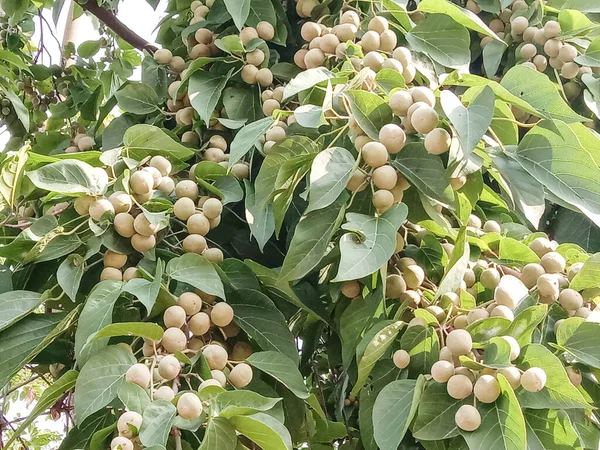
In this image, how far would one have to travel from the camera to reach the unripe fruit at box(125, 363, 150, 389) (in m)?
0.78

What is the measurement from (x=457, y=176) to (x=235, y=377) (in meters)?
0.36

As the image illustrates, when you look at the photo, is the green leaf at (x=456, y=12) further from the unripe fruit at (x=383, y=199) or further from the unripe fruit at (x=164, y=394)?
the unripe fruit at (x=164, y=394)

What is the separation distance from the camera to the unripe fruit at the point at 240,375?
33.7 inches

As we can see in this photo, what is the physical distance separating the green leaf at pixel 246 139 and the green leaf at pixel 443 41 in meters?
0.30

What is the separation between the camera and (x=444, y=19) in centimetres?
114

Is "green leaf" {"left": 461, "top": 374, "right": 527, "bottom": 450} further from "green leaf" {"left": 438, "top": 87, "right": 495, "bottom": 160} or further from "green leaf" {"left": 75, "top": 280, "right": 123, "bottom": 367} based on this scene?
"green leaf" {"left": 75, "top": 280, "right": 123, "bottom": 367}

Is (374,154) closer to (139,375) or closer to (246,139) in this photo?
(246,139)

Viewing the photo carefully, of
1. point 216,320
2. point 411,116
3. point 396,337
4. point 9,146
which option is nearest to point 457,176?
point 411,116

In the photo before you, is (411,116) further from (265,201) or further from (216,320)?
(216,320)

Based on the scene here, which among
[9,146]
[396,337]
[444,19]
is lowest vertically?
[9,146]

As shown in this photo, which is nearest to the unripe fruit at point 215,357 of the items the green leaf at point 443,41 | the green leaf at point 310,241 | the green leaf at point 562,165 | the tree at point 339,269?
the tree at point 339,269

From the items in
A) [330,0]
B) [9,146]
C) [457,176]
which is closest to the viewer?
[457,176]

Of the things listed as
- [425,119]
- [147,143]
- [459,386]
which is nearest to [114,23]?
[147,143]

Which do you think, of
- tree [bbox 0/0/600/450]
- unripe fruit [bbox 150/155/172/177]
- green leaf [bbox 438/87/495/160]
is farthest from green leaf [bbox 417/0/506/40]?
unripe fruit [bbox 150/155/172/177]
